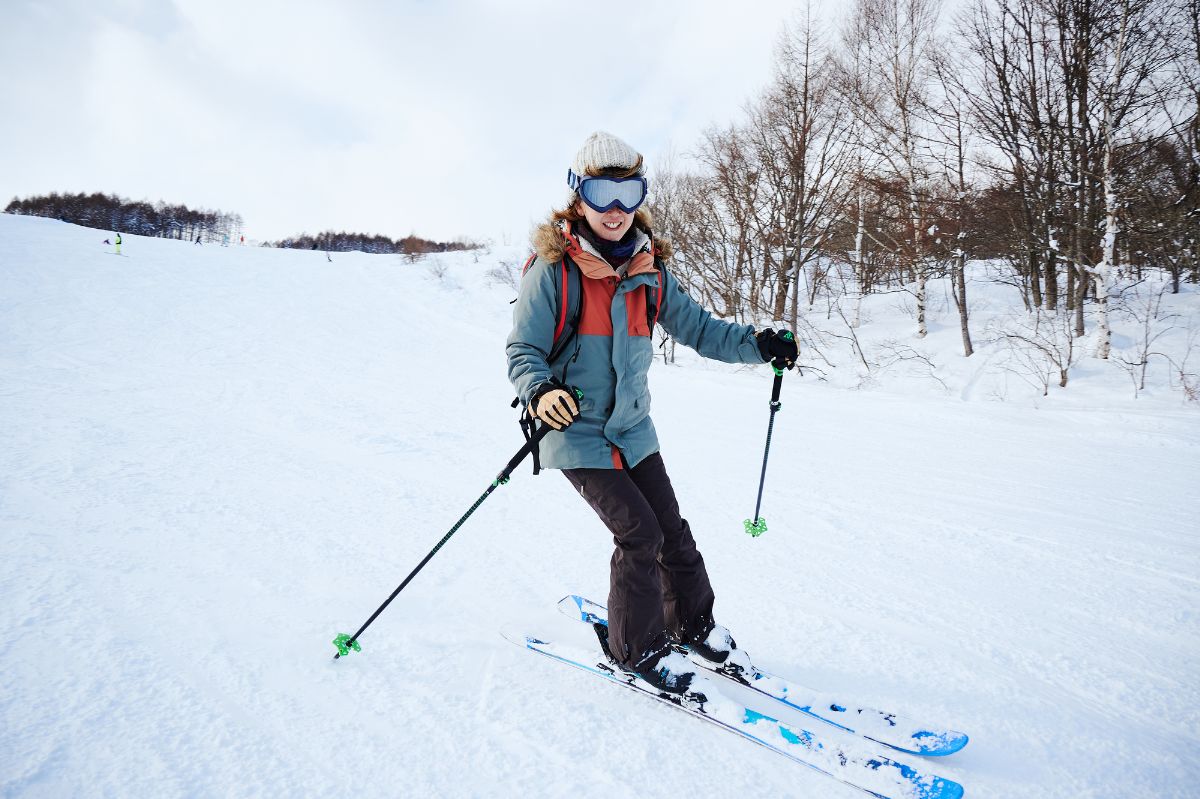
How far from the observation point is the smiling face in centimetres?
214

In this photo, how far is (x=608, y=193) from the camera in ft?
6.95

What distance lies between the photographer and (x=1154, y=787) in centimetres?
175

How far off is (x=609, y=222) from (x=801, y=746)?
2.06 m

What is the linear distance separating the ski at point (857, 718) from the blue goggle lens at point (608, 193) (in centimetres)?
196

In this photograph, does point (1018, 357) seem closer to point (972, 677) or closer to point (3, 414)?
point (972, 677)

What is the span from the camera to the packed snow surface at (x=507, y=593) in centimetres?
179

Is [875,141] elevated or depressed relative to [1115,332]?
elevated

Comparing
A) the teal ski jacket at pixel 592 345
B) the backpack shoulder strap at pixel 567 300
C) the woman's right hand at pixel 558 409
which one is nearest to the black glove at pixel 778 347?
the teal ski jacket at pixel 592 345

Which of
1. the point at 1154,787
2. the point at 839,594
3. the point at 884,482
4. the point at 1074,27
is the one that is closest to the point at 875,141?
the point at 1074,27

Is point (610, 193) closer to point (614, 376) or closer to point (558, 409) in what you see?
point (614, 376)

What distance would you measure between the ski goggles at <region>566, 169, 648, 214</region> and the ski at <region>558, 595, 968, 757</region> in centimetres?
197

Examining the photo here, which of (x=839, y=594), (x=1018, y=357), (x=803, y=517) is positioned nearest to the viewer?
Result: (x=839, y=594)

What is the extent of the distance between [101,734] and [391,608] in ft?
3.55

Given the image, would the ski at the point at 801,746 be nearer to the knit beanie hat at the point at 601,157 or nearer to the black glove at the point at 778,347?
the black glove at the point at 778,347
